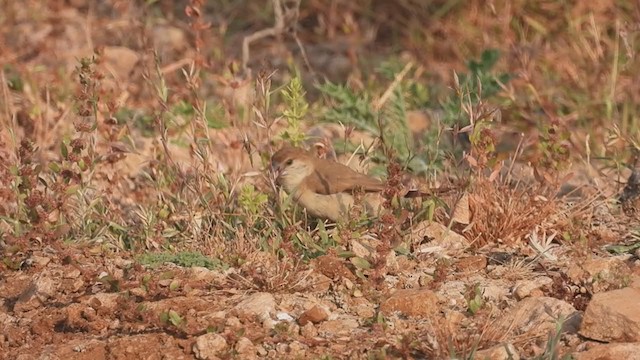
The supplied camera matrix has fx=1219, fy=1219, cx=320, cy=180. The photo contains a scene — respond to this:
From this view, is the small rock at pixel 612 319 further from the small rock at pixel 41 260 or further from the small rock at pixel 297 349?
the small rock at pixel 41 260

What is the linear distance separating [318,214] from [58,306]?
1.31m

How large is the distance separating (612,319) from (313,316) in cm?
117

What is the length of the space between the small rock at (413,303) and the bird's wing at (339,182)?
2.58ft

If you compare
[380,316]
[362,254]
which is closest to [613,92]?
[362,254]

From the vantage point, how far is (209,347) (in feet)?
15.3

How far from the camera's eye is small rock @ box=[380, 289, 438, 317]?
495 cm

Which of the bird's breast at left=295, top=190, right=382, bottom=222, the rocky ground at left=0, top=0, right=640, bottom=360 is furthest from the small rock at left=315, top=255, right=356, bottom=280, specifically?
the bird's breast at left=295, top=190, right=382, bottom=222

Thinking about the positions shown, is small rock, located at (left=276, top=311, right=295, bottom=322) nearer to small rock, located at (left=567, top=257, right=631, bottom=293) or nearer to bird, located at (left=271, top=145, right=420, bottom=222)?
bird, located at (left=271, top=145, right=420, bottom=222)

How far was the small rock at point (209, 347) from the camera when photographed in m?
4.65

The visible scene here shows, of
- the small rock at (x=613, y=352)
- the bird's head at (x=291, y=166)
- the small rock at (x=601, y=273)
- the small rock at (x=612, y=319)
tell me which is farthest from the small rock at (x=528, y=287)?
the bird's head at (x=291, y=166)

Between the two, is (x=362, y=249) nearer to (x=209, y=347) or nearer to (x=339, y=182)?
(x=339, y=182)

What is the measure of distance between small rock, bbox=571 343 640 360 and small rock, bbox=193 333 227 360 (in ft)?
4.36

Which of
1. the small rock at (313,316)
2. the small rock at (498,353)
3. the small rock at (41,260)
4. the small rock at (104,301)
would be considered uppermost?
the small rock at (498,353)

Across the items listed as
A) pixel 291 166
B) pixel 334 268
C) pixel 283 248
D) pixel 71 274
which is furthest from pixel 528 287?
pixel 71 274
